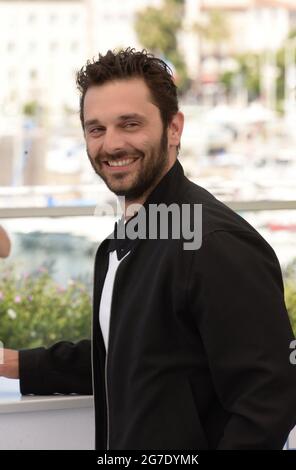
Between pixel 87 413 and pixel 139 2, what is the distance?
130ft

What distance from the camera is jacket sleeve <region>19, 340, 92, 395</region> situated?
5.40ft

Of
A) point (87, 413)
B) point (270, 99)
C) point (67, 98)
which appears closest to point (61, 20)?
point (67, 98)

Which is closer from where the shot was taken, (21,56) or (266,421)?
(266,421)

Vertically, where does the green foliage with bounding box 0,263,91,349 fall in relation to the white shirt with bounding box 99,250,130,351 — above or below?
below

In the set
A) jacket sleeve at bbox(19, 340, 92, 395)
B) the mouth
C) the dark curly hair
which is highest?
the dark curly hair

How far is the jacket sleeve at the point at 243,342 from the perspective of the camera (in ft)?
3.96

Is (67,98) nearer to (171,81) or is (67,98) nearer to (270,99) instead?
(270,99)

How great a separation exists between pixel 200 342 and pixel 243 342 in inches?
3.2

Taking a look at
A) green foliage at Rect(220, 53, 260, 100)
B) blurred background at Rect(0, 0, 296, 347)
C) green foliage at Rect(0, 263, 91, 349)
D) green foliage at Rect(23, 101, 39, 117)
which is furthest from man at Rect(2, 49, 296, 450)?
green foliage at Rect(220, 53, 260, 100)

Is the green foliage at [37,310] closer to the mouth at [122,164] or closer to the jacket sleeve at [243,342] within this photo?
the mouth at [122,164]

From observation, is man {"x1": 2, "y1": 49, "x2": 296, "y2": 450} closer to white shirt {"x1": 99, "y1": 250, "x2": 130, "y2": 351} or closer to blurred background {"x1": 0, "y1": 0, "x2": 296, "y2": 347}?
white shirt {"x1": 99, "y1": 250, "x2": 130, "y2": 351}

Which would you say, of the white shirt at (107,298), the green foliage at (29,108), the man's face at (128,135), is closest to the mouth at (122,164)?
the man's face at (128,135)

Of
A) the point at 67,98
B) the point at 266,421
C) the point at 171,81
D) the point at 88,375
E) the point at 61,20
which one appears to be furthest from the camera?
the point at 61,20

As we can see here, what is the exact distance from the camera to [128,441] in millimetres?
1304
